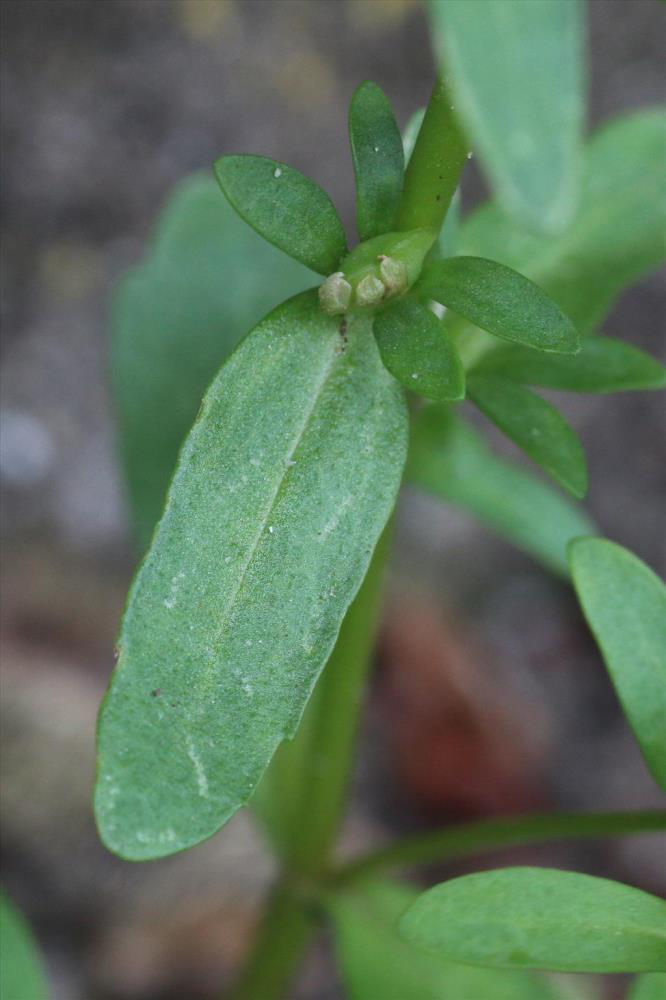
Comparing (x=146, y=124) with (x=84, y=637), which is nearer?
(x=84, y=637)

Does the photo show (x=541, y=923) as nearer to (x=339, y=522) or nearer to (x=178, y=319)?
(x=339, y=522)

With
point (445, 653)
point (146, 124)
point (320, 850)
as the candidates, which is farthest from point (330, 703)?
point (146, 124)

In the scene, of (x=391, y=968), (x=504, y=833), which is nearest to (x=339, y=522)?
(x=504, y=833)

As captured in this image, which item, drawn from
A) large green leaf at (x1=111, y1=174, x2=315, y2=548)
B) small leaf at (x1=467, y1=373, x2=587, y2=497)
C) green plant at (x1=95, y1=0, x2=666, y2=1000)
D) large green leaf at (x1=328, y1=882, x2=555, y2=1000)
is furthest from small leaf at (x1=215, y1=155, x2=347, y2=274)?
large green leaf at (x1=328, y1=882, x2=555, y2=1000)

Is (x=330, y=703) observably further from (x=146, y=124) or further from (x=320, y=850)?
(x=146, y=124)

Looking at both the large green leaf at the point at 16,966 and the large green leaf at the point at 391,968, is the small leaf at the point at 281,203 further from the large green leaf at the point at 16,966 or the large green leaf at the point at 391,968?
the large green leaf at the point at 391,968
